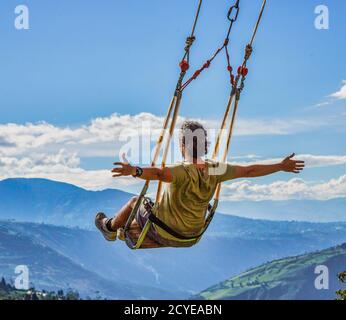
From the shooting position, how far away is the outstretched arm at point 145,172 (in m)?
7.91

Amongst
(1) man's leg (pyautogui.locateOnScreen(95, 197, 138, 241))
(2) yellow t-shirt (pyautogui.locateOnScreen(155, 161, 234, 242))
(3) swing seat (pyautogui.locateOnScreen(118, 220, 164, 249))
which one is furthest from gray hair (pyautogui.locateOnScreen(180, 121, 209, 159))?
(3) swing seat (pyautogui.locateOnScreen(118, 220, 164, 249))

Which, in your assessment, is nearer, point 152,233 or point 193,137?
point 193,137

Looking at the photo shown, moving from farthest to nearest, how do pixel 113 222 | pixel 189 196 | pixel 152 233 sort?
1. pixel 113 222
2. pixel 152 233
3. pixel 189 196

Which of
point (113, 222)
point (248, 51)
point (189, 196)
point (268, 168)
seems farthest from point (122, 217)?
point (248, 51)

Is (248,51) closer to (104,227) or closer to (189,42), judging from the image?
(189,42)

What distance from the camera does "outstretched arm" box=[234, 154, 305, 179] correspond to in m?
9.27

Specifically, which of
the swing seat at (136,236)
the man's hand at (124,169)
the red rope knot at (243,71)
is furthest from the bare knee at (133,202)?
the red rope knot at (243,71)

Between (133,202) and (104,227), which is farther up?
(133,202)

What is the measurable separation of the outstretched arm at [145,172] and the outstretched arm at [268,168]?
85cm

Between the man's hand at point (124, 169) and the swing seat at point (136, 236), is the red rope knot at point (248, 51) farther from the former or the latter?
the man's hand at point (124, 169)

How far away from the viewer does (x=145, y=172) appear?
27.6ft

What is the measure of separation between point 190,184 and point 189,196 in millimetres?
169

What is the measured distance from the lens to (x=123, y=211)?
31.6 feet
